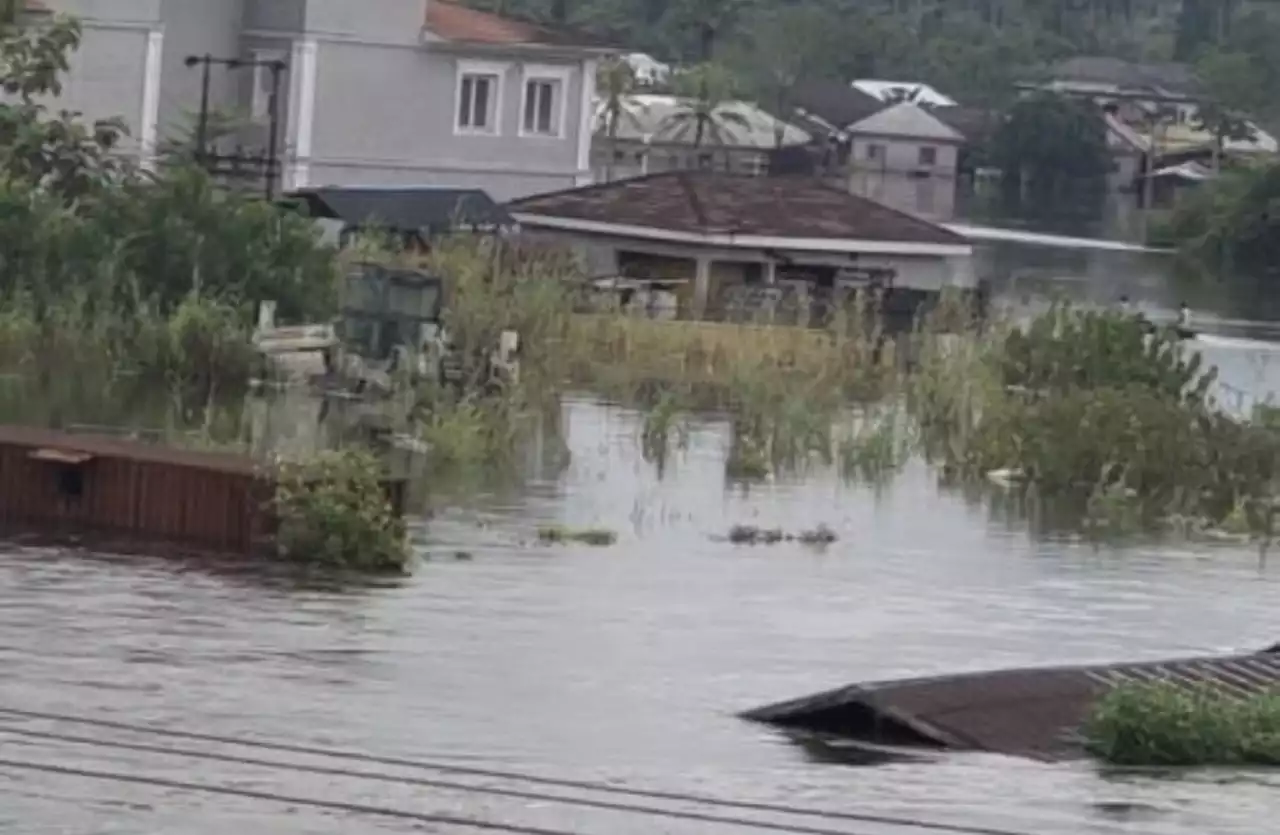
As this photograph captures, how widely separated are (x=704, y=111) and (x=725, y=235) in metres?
39.3

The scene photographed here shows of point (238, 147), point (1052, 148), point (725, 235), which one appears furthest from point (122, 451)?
point (1052, 148)

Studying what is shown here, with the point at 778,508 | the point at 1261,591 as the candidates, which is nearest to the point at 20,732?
the point at 1261,591

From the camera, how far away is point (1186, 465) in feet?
100

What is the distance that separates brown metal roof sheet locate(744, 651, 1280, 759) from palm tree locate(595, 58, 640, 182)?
2581 inches

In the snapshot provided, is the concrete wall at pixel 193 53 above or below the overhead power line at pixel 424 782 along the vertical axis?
above

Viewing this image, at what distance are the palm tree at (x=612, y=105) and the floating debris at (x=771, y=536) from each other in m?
56.9

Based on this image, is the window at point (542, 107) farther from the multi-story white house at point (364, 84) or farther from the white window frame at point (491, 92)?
the white window frame at point (491, 92)

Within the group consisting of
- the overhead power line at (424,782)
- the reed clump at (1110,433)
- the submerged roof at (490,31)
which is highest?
the submerged roof at (490,31)

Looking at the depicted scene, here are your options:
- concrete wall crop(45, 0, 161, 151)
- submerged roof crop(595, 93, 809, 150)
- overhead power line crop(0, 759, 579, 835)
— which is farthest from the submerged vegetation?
submerged roof crop(595, 93, 809, 150)

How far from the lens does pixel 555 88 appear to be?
168 ft

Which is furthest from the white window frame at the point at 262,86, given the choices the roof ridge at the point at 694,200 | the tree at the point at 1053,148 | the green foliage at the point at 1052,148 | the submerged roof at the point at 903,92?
the green foliage at the point at 1052,148

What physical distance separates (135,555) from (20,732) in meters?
7.10

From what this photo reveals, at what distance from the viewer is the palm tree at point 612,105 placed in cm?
8572

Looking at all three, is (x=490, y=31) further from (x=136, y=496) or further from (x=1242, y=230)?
(x=1242, y=230)
